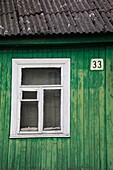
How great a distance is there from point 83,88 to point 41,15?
1.90m

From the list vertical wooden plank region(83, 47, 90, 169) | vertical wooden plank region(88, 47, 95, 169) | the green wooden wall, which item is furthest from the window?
vertical wooden plank region(88, 47, 95, 169)

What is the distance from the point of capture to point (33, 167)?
6676 millimetres

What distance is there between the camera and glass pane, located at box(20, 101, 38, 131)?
22.7 ft

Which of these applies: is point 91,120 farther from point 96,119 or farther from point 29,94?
point 29,94

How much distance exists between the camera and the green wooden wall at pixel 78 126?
667 centimetres

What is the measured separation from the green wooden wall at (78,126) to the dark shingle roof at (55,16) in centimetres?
44

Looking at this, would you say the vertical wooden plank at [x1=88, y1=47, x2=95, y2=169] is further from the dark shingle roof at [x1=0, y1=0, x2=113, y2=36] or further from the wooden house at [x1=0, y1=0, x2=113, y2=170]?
the dark shingle roof at [x1=0, y1=0, x2=113, y2=36]

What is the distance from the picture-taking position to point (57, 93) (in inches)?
274

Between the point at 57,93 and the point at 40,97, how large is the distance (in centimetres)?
37

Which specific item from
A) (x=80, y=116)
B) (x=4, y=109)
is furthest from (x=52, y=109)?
(x=4, y=109)

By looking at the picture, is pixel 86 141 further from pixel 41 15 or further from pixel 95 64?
pixel 41 15

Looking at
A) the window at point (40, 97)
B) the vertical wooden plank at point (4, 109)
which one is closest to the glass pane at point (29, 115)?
the window at point (40, 97)

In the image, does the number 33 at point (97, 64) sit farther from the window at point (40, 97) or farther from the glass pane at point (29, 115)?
the glass pane at point (29, 115)

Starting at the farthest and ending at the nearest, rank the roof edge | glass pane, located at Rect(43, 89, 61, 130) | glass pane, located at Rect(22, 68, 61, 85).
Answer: glass pane, located at Rect(22, 68, 61, 85), glass pane, located at Rect(43, 89, 61, 130), the roof edge
